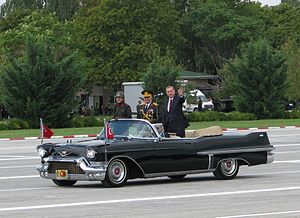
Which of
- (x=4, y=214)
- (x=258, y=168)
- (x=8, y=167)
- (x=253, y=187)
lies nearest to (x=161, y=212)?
(x=4, y=214)

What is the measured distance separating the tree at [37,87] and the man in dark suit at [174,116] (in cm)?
3113

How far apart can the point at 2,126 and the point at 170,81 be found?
492 inches

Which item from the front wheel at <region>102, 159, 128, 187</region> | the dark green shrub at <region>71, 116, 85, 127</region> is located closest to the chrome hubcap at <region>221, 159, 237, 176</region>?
the front wheel at <region>102, 159, 128, 187</region>

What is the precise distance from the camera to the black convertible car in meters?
15.7

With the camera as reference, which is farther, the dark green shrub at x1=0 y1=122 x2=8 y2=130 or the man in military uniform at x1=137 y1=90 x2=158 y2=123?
the dark green shrub at x1=0 y1=122 x2=8 y2=130

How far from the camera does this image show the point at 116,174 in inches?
627

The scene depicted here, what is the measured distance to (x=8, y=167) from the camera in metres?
21.6

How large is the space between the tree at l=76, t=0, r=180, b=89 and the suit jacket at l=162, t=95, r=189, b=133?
64208mm

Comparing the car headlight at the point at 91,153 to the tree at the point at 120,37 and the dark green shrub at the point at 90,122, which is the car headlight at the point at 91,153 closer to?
the dark green shrub at the point at 90,122

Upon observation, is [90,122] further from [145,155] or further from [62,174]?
[62,174]

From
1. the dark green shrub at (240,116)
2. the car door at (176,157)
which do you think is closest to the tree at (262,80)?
the dark green shrub at (240,116)

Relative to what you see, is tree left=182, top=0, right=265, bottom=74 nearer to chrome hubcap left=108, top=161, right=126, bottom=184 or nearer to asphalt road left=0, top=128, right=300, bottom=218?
asphalt road left=0, top=128, right=300, bottom=218

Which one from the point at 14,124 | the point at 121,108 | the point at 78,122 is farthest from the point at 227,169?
the point at 78,122

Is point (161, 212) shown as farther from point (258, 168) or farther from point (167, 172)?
point (258, 168)
